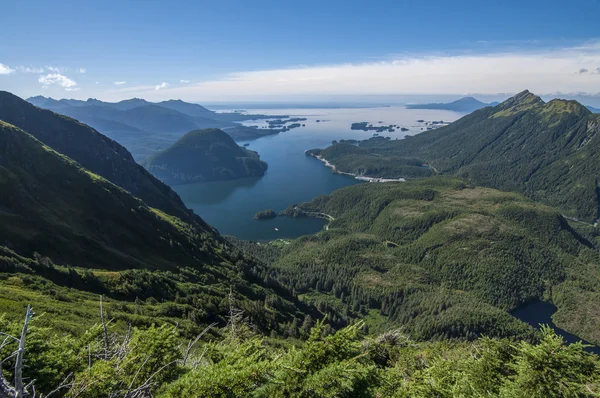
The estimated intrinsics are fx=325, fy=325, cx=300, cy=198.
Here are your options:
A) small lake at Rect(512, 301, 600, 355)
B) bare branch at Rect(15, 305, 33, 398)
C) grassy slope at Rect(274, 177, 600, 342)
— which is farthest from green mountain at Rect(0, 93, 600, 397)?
small lake at Rect(512, 301, 600, 355)

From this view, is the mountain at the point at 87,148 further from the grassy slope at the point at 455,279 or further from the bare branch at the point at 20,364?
the bare branch at the point at 20,364

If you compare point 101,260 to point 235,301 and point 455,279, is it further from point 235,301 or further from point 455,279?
point 455,279

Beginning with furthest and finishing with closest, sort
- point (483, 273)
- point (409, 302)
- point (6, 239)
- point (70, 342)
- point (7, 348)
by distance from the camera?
point (483, 273)
point (409, 302)
point (6, 239)
point (70, 342)
point (7, 348)

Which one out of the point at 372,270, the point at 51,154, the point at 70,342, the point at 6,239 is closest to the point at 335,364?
the point at 70,342

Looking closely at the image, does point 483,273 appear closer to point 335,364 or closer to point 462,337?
point 462,337

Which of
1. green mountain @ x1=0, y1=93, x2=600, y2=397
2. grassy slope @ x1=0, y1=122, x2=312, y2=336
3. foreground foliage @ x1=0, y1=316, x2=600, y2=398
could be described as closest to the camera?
foreground foliage @ x1=0, y1=316, x2=600, y2=398

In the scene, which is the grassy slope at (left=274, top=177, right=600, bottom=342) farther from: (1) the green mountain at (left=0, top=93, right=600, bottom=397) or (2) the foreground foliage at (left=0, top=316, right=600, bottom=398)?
(2) the foreground foliage at (left=0, top=316, right=600, bottom=398)

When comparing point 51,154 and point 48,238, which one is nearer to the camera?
point 48,238

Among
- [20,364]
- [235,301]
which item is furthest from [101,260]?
[20,364]
